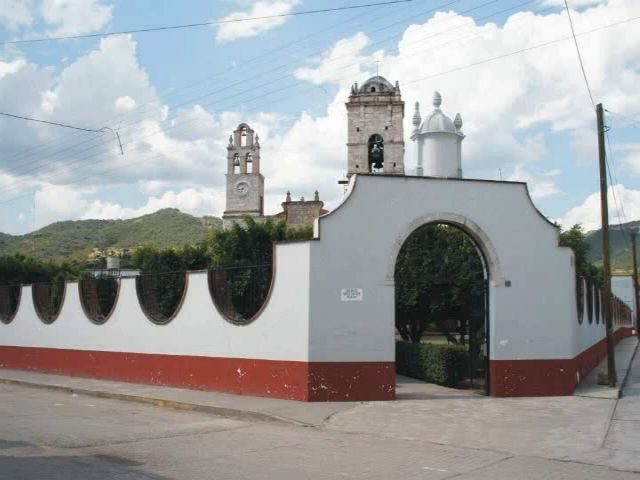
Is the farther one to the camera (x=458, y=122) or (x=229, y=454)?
(x=458, y=122)

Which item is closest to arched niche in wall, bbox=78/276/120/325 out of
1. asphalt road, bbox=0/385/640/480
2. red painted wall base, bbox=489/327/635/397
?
asphalt road, bbox=0/385/640/480

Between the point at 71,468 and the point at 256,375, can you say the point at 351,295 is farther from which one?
the point at 71,468

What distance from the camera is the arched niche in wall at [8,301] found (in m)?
23.0

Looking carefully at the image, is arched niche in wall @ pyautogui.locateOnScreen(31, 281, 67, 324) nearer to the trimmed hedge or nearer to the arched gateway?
the trimmed hedge

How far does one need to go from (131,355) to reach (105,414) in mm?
4891

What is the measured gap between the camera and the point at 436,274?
75.0 ft

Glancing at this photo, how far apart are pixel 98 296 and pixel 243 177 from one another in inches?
1960

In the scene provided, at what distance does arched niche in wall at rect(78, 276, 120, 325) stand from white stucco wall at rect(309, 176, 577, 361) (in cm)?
766

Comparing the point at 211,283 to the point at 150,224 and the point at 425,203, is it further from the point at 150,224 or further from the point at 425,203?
the point at 150,224

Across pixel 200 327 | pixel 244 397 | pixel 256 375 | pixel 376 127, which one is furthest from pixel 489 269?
pixel 376 127

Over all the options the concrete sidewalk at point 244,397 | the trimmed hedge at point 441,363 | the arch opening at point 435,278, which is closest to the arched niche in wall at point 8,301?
the concrete sidewalk at point 244,397

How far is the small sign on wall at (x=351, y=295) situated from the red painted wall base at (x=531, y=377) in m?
3.20

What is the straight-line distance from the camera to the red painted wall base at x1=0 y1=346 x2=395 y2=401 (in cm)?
1321

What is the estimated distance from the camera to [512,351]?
1423 cm
